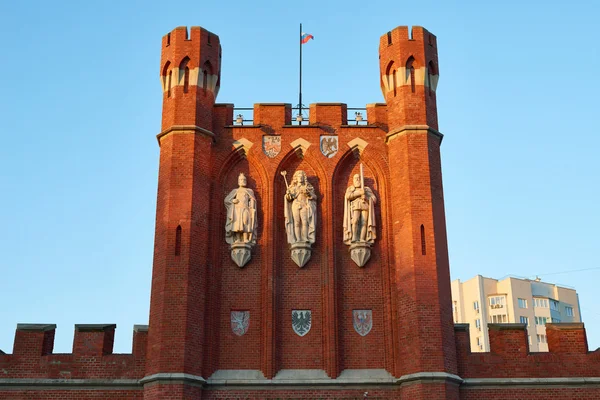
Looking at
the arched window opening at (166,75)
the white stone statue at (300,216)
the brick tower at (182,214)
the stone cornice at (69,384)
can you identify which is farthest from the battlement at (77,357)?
the arched window opening at (166,75)

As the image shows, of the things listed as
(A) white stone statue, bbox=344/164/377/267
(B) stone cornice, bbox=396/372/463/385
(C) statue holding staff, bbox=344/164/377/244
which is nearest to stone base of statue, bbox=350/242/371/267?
(A) white stone statue, bbox=344/164/377/267

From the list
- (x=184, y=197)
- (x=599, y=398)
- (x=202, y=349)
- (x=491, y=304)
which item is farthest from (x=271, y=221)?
(x=491, y=304)

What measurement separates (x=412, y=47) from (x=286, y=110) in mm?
3940

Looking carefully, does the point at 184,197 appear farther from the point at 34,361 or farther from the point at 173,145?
the point at 34,361

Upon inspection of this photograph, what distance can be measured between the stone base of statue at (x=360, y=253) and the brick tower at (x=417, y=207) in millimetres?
709

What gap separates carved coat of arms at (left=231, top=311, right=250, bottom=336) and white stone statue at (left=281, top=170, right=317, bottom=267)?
1932 mm

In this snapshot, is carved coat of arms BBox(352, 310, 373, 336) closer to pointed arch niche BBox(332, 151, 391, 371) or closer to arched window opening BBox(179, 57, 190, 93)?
pointed arch niche BBox(332, 151, 391, 371)

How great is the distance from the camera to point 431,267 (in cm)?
2131

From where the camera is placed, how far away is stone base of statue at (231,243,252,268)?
22156 mm

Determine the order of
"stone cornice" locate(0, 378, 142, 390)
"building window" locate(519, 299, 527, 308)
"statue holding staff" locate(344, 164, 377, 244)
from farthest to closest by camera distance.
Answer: "building window" locate(519, 299, 527, 308)
"statue holding staff" locate(344, 164, 377, 244)
"stone cornice" locate(0, 378, 142, 390)

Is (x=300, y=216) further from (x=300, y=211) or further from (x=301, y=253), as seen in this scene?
(x=301, y=253)

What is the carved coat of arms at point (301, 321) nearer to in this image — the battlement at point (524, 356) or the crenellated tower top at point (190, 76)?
the battlement at point (524, 356)

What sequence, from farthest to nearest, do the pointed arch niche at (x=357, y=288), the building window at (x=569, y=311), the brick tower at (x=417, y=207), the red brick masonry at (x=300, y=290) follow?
the building window at (x=569, y=311)
the pointed arch niche at (x=357, y=288)
the red brick masonry at (x=300, y=290)
the brick tower at (x=417, y=207)

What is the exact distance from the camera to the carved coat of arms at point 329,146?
23.5 meters
